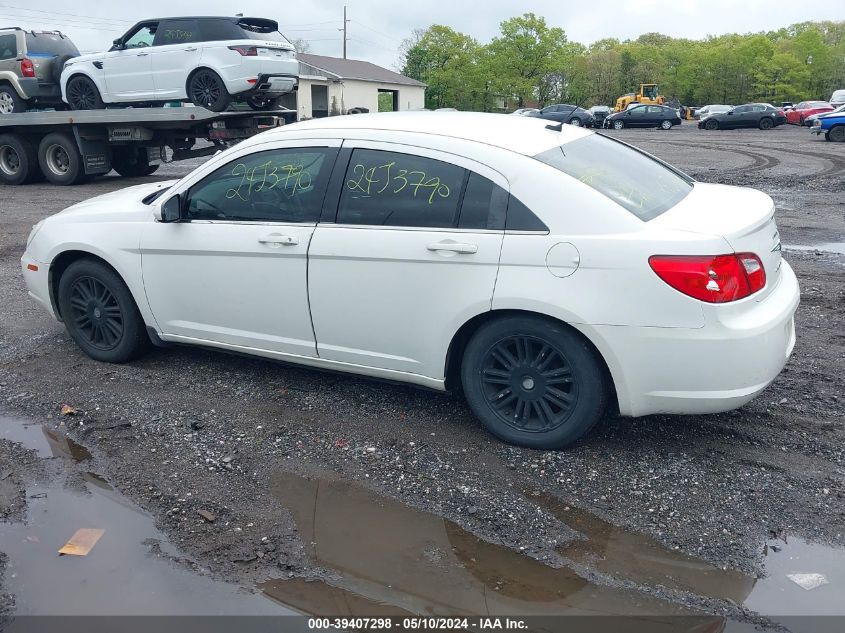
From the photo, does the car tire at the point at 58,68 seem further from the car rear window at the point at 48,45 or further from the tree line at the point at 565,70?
the tree line at the point at 565,70

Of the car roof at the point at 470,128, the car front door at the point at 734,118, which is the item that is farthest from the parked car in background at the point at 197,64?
the car front door at the point at 734,118

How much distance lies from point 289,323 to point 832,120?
91.9 feet

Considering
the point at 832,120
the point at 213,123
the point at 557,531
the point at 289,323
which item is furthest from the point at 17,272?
the point at 832,120

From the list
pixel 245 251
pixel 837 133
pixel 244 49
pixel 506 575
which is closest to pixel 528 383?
pixel 506 575

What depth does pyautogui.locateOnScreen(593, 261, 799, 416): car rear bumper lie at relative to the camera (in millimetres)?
3663

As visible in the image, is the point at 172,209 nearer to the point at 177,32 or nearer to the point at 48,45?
the point at 177,32

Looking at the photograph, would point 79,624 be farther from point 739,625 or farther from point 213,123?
point 213,123

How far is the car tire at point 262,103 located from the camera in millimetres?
14250

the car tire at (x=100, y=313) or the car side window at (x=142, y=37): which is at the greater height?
the car side window at (x=142, y=37)

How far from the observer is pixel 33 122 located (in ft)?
48.3

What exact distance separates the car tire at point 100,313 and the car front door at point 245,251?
1.01ft

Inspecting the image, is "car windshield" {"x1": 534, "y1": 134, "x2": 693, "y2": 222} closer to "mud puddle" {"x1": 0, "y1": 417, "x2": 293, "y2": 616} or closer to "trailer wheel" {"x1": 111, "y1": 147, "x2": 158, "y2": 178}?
"mud puddle" {"x1": 0, "y1": 417, "x2": 293, "y2": 616}

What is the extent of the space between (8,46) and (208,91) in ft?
16.2

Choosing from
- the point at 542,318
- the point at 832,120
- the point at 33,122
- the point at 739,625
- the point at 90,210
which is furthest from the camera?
the point at 832,120
